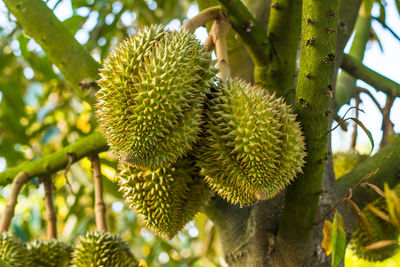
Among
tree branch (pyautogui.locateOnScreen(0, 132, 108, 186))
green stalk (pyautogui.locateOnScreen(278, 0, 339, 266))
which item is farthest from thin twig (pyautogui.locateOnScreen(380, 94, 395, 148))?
tree branch (pyautogui.locateOnScreen(0, 132, 108, 186))

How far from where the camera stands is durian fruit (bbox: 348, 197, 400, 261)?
186 centimetres

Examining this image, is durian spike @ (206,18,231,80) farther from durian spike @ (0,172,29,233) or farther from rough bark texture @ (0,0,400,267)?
durian spike @ (0,172,29,233)

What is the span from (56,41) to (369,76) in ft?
4.18

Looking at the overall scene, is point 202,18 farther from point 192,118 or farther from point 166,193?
point 166,193

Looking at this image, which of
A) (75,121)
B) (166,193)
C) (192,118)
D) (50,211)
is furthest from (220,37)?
(75,121)

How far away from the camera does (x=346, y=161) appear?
2088 mm

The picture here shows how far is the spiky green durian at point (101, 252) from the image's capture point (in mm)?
1484

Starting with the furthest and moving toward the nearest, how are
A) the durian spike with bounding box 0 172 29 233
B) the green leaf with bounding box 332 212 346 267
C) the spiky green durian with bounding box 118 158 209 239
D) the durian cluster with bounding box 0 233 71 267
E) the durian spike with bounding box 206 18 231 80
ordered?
the durian spike with bounding box 0 172 29 233 → the durian cluster with bounding box 0 233 71 267 → the durian spike with bounding box 206 18 231 80 → the spiky green durian with bounding box 118 158 209 239 → the green leaf with bounding box 332 212 346 267

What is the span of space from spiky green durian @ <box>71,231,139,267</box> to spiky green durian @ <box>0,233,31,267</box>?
0.19 meters

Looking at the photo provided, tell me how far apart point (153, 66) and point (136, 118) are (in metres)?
0.14

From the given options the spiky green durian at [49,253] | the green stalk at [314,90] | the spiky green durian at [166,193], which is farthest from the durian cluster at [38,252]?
the green stalk at [314,90]

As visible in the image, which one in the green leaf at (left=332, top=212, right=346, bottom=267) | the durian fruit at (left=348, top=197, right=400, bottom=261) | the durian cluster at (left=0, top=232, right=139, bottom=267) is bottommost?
the green leaf at (left=332, top=212, right=346, bottom=267)

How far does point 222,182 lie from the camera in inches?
49.3

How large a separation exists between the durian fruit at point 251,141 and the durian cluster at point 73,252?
0.53 m
